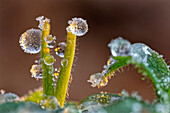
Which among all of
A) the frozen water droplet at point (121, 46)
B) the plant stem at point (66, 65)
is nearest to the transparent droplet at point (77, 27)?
the plant stem at point (66, 65)

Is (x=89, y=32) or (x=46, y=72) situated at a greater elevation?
(x=89, y=32)

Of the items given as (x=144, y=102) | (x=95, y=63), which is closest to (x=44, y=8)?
(x=95, y=63)

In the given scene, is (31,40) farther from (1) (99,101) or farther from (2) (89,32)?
(2) (89,32)

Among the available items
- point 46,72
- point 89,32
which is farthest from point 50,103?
point 89,32

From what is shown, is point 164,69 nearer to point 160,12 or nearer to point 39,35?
point 39,35

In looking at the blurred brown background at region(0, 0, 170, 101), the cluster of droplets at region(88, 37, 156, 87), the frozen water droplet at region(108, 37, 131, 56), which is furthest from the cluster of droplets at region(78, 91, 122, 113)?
the blurred brown background at region(0, 0, 170, 101)

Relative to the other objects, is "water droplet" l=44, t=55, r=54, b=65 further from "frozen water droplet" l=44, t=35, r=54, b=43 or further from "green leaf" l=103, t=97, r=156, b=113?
"green leaf" l=103, t=97, r=156, b=113

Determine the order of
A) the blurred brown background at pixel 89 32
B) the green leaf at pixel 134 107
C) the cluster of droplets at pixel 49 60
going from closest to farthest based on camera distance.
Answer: the green leaf at pixel 134 107
the cluster of droplets at pixel 49 60
the blurred brown background at pixel 89 32

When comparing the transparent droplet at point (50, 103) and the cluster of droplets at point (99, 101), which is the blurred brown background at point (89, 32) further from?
the transparent droplet at point (50, 103)
